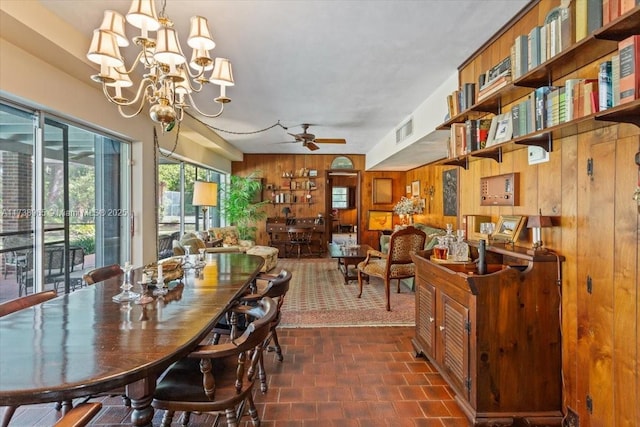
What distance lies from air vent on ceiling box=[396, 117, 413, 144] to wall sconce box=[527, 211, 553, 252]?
9.50ft

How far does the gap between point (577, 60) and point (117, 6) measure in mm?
2821

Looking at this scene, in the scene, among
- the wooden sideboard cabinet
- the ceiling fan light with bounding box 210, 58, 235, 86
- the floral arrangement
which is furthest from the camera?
the floral arrangement

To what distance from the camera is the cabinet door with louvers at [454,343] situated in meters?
2.00

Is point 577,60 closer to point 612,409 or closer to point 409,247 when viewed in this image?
point 612,409

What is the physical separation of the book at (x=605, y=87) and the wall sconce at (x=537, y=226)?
698 millimetres

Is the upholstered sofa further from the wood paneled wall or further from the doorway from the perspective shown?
the doorway

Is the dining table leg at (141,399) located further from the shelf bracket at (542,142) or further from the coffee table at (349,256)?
the coffee table at (349,256)

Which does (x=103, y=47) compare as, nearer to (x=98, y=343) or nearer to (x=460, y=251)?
(x=98, y=343)

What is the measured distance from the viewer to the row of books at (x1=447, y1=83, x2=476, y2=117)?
2652mm

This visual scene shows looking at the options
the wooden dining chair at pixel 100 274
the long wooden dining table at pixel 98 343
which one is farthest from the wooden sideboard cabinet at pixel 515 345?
the wooden dining chair at pixel 100 274

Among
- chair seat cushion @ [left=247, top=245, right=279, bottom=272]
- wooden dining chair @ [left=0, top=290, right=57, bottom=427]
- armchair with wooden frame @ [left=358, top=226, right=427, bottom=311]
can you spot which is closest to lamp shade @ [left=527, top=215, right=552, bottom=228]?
armchair with wooden frame @ [left=358, top=226, right=427, bottom=311]

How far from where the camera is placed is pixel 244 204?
26.3ft

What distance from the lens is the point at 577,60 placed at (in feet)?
5.56

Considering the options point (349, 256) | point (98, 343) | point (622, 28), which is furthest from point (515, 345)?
point (349, 256)
